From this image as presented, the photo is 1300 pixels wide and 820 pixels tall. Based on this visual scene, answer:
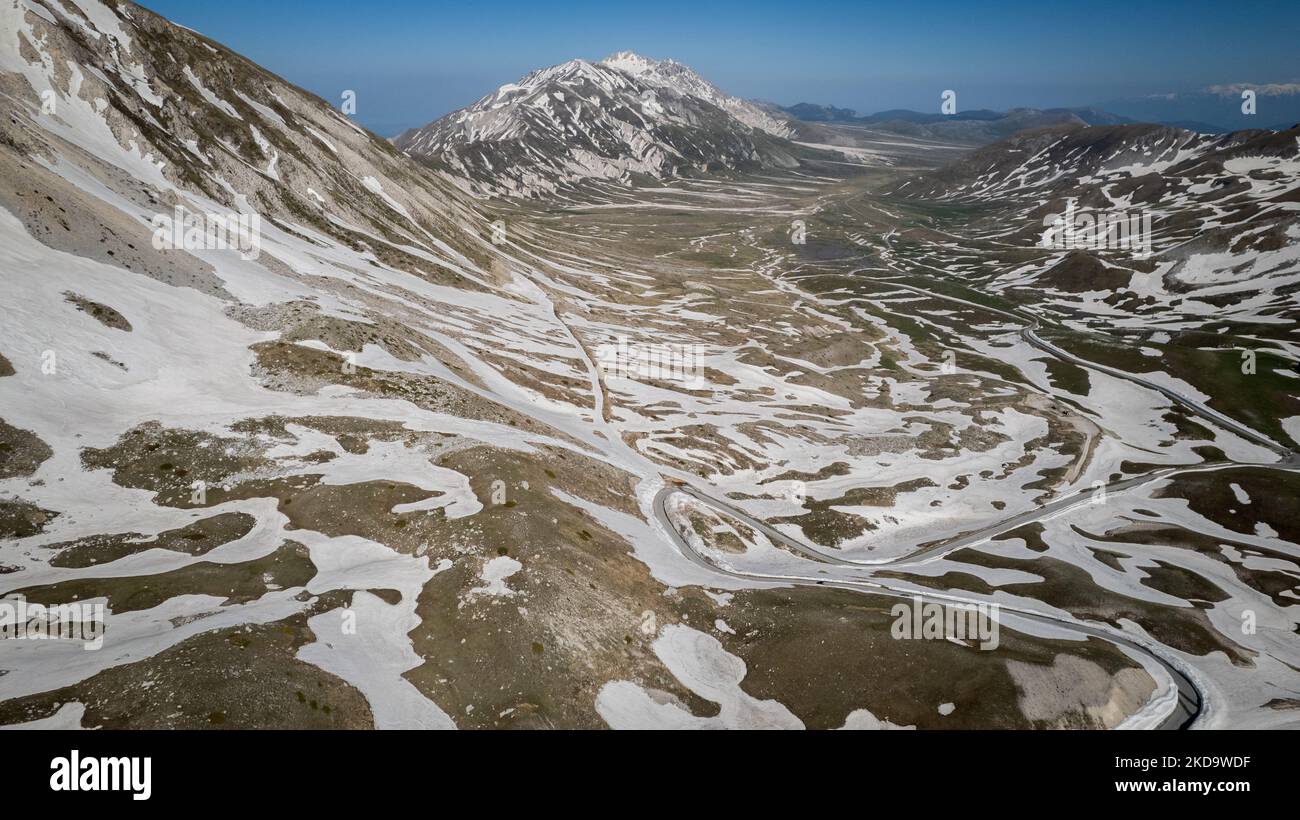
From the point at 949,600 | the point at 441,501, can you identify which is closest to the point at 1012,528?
the point at 949,600

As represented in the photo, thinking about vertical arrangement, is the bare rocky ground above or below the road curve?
above

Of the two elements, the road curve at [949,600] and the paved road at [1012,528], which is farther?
the paved road at [1012,528]

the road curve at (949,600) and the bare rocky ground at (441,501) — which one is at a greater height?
the bare rocky ground at (441,501)

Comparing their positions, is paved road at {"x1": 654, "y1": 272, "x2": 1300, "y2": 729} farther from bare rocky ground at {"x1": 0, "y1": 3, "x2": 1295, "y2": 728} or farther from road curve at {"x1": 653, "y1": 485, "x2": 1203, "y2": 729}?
bare rocky ground at {"x1": 0, "y1": 3, "x2": 1295, "y2": 728}

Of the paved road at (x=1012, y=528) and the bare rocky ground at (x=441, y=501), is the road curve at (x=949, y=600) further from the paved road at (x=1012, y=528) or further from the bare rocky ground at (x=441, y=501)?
the bare rocky ground at (x=441, y=501)

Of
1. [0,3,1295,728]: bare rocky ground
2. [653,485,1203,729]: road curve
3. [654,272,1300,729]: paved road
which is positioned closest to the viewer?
[0,3,1295,728]: bare rocky ground

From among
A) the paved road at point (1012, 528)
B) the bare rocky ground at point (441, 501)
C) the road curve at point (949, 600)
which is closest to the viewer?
the bare rocky ground at point (441, 501)

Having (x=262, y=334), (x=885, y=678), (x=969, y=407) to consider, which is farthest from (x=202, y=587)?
(x=969, y=407)

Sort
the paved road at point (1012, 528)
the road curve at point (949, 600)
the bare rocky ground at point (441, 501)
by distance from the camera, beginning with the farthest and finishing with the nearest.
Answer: the paved road at point (1012, 528) < the road curve at point (949, 600) < the bare rocky ground at point (441, 501)

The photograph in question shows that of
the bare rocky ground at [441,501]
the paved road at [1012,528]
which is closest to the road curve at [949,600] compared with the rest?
the paved road at [1012,528]

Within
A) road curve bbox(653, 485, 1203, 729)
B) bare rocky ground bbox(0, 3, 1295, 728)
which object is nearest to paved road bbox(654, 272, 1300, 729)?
road curve bbox(653, 485, 1203, 729)

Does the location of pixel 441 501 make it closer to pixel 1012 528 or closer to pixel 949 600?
pixel 949 600
